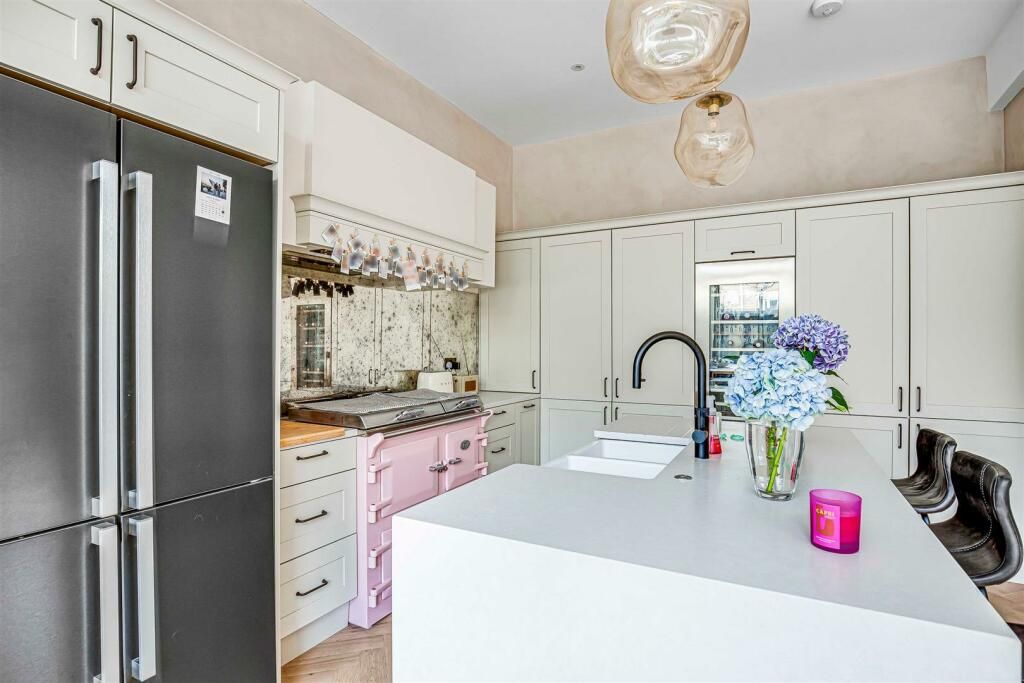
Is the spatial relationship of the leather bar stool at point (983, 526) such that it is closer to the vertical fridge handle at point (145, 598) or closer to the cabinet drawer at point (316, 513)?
the cabinet drawer at point (316, 513)

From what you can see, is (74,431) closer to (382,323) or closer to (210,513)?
(210,513)

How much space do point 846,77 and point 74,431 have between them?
4.29 meters

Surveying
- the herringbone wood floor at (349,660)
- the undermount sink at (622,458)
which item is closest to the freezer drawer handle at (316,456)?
the herringbone wood floor at (349,660)

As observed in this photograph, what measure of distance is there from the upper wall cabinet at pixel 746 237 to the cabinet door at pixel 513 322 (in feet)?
3.85

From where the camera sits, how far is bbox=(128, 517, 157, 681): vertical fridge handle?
56.8 inches

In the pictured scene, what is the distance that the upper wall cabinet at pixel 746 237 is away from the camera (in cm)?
324

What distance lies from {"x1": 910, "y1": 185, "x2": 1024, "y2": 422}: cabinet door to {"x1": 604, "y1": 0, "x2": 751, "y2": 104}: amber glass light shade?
2.33 meters

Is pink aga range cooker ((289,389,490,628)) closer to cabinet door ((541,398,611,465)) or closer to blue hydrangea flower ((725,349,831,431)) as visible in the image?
cabinet door ((541,398,611,465))

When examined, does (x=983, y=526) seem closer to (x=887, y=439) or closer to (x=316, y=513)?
(x=887, y=439)

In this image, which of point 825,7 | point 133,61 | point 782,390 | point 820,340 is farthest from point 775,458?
point 825,7

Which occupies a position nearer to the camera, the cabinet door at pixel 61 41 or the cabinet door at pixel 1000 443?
the cabinet door at pixel 61 41


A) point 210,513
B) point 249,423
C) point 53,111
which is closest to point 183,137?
point 53,111

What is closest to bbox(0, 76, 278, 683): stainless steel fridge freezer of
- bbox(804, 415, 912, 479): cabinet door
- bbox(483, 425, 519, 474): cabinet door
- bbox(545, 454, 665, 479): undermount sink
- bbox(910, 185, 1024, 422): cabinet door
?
bbox(545, 454, 665, 479): undermount sink

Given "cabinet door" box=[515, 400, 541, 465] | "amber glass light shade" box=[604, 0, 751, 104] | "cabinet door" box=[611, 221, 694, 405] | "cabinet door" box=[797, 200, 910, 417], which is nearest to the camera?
"amber glass light shade" box=[604, 0, 751, 104]
